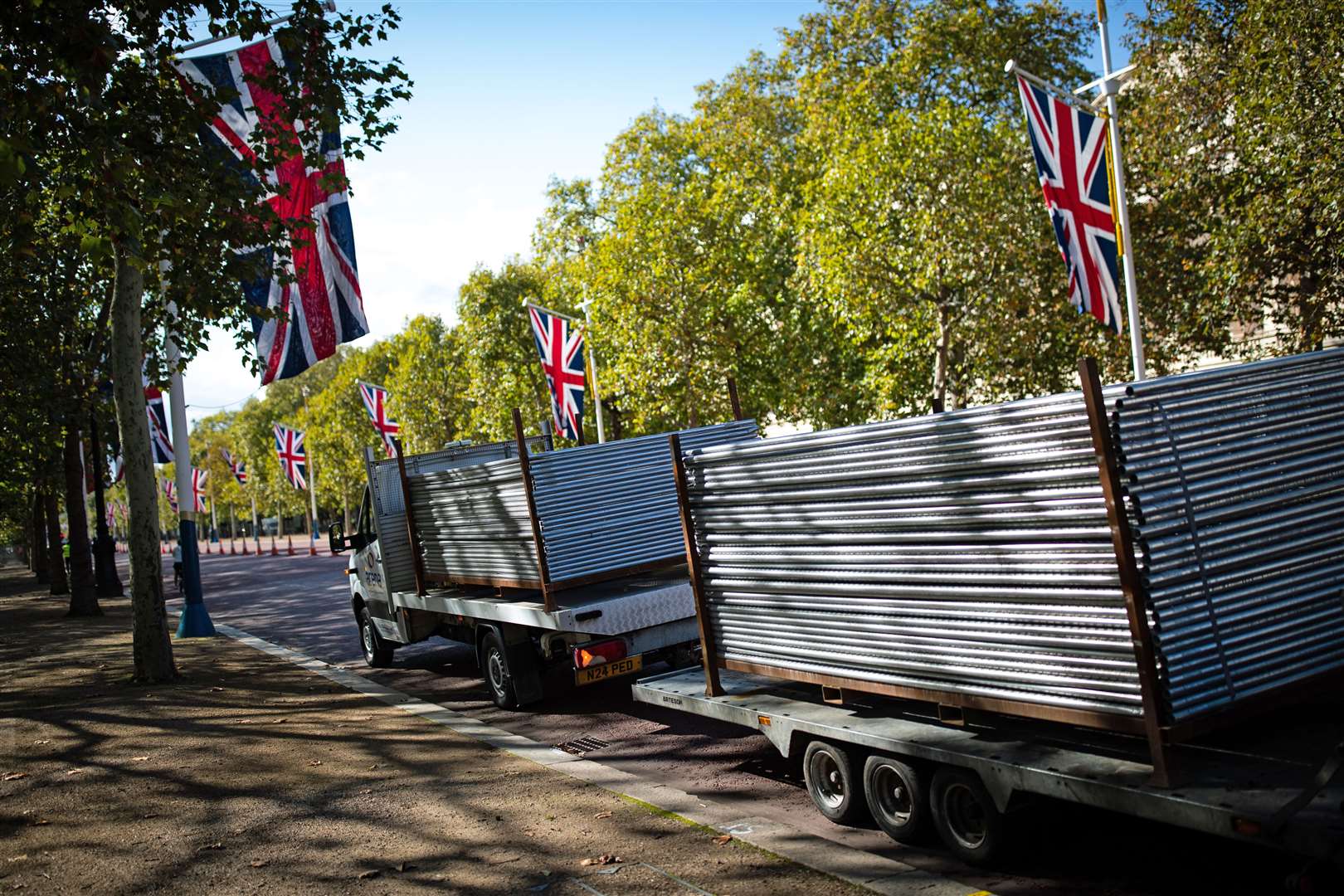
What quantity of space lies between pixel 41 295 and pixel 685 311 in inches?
643

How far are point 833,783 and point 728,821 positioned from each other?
0.66 m

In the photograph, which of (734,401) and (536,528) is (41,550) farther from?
(734,401)

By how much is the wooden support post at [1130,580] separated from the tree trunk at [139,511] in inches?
455

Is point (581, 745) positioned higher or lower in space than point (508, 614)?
lower

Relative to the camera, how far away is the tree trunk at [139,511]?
13047mm

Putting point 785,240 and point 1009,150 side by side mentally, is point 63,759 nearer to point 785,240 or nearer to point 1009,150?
point 1009,150

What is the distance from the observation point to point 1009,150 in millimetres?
24938

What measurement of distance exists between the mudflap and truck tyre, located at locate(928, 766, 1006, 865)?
570 centimetres

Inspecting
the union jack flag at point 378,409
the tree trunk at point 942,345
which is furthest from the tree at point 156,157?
the union jack flag at point 378,409

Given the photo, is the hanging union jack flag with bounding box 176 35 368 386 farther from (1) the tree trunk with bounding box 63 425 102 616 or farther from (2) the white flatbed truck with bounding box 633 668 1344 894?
(1) the tree trunk with bounding box 63 425 102 616

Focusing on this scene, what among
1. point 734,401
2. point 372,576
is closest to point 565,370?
point 372,576

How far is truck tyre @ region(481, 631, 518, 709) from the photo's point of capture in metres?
10.7

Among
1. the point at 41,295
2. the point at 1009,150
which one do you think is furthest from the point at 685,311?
the point at 41,295

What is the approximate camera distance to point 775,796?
7.20 meters
